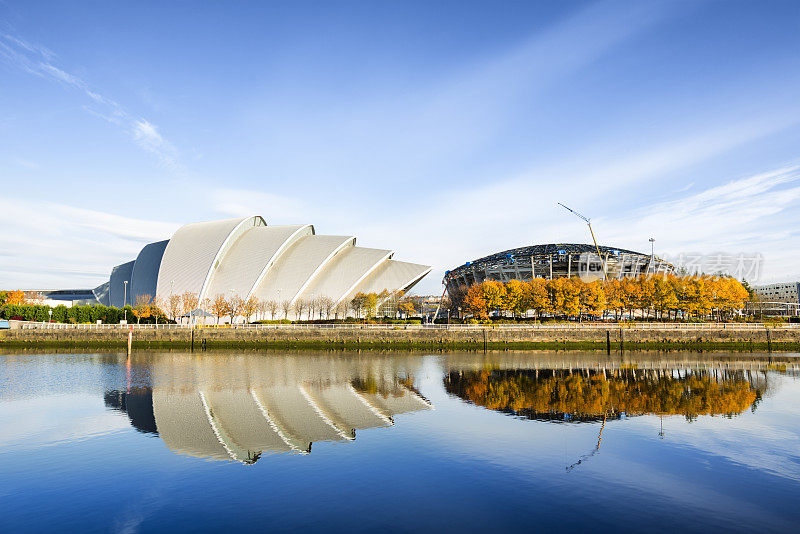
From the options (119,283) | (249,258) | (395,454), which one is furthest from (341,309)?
(395,454)

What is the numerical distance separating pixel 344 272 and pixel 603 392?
47.3 metres

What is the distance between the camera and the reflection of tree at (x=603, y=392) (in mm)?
18812

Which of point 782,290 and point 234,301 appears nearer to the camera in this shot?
point 234,301

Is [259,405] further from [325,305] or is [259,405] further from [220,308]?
[325,305]

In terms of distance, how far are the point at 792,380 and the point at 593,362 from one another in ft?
36.1

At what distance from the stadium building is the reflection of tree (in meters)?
38.1

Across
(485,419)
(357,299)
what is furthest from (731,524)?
(357,299)

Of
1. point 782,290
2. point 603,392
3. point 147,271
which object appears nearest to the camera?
point 603,392

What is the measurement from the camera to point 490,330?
45094mm

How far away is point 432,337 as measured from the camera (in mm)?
45188

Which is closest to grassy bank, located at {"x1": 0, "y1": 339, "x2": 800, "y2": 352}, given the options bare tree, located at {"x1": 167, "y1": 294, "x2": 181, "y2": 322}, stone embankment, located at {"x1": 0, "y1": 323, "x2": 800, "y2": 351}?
stone embankment, located at {"x1": 0, "y1": 323, "x2": 800, "y2": 351}

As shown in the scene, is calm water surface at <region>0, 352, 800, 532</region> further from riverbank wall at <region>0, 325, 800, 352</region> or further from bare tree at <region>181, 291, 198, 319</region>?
bare tree at <region>181, 291, 198, 319</region>

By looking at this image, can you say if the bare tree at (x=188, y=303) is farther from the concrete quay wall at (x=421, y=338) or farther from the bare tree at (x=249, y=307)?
the concrete quay wall at (x=421, y=338)

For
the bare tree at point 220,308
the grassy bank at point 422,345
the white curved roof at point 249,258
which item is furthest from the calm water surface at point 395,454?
the white curved roof at point 249,258
